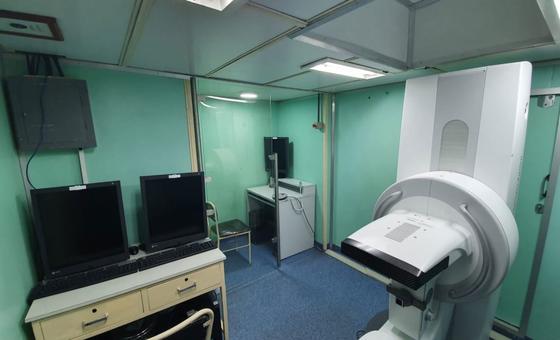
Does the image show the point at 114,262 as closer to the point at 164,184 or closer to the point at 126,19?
the point at 164,184

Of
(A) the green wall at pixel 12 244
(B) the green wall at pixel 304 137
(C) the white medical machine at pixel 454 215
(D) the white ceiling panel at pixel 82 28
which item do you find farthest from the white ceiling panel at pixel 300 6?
(B) the green wall at pixel 304 137

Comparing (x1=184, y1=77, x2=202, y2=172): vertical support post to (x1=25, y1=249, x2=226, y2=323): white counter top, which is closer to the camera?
(x1=25, y1=249, x2=226, y2=323): white counter top

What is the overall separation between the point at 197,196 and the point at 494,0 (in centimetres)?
222

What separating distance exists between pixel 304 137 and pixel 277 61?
73.7 inches

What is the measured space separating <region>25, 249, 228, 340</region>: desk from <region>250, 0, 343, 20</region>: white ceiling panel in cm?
156

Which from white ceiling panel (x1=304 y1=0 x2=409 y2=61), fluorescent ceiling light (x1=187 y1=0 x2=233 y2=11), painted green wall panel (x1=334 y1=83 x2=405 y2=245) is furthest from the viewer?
painted green wall panel (x1=334 y1=83 x2=405 y2=245)

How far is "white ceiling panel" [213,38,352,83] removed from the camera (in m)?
1.30

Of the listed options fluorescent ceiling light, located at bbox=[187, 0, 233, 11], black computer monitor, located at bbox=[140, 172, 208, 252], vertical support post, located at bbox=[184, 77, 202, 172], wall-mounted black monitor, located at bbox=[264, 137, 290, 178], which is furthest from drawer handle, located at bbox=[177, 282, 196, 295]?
wall-mounted black monitor, located at bbox=[264, 137, 290, 178]

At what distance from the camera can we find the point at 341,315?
7.14ft

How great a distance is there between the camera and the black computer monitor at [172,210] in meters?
1.70

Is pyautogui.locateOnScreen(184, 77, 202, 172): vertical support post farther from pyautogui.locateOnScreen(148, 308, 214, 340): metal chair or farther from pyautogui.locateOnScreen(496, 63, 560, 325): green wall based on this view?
pyautogui.locateOnScreen(496, 63, 560, 325): green wall

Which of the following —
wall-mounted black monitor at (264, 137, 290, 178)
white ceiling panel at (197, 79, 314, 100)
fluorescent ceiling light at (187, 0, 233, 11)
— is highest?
white ceiling panel at (197, 79, 314, 100)

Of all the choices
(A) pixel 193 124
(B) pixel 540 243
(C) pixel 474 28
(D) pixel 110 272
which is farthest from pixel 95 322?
(B) pixel 540 243

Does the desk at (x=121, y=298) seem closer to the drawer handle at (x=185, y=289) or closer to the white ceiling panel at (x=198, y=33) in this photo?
the drawer handle at (x=185, y=289)
